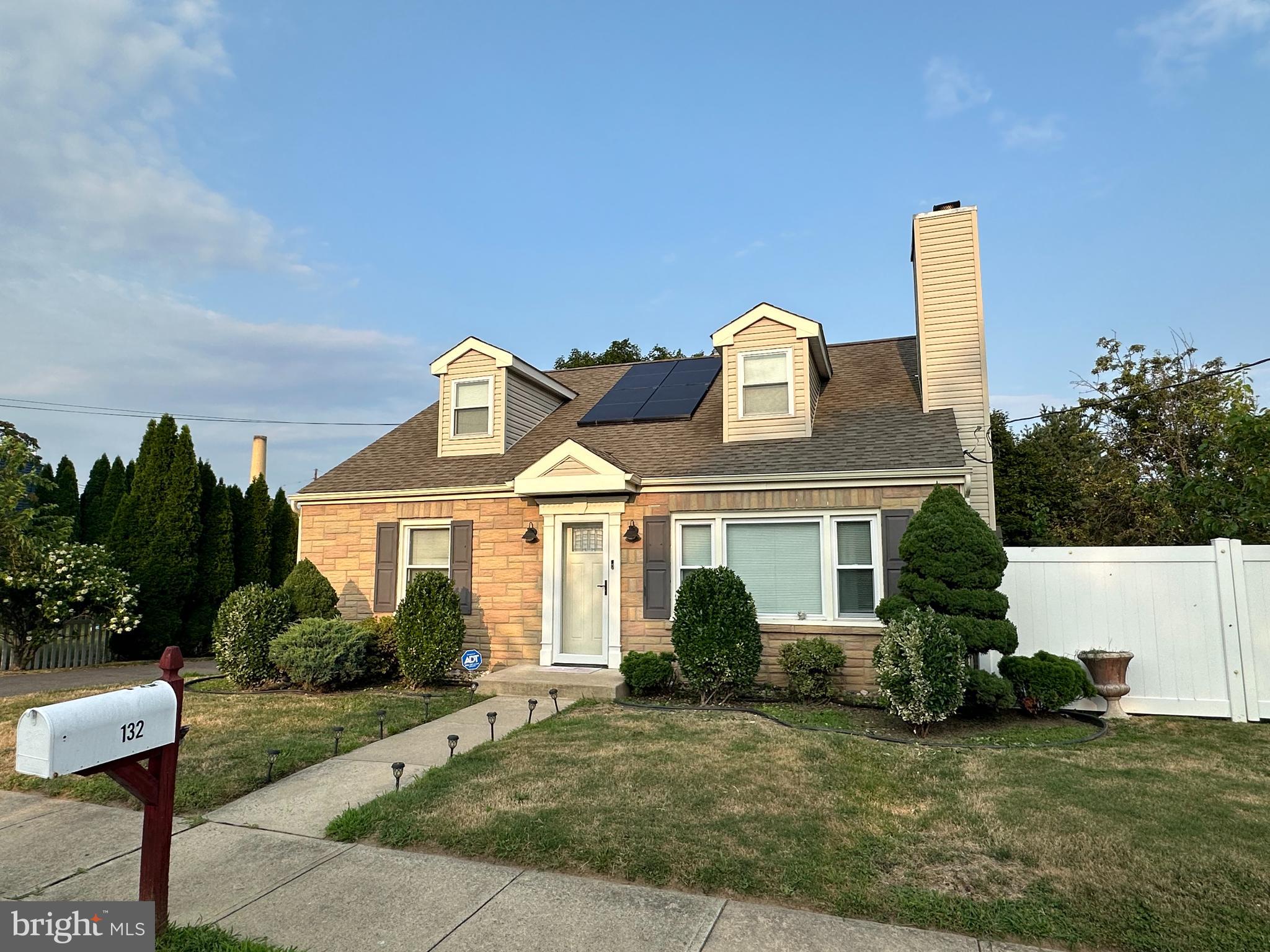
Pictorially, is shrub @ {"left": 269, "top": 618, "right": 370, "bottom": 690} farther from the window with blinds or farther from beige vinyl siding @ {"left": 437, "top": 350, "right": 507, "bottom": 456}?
the window with blinds

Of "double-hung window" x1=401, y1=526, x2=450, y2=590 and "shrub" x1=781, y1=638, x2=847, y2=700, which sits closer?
"shrub" x1=781, y1=638, x2=847, y2=700

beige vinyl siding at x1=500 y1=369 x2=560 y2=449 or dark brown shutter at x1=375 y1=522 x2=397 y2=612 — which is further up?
beige vinyl siding at x1=500 y1=369 x2=560 y2=449

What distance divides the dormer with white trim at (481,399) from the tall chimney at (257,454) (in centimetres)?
1749

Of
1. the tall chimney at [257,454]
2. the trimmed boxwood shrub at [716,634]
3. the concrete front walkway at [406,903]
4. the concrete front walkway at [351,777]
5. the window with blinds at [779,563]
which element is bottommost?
the concrete front walkway at [351,777]

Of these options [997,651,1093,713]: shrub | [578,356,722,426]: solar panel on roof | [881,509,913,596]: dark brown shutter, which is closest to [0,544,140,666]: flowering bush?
[578,356,722,426]: solar panel on roof

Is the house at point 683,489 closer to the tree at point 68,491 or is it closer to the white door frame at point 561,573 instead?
the white door frame at point 561,573

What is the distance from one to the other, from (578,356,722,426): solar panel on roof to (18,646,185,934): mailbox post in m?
9.65

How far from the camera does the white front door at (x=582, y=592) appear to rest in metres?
10.4

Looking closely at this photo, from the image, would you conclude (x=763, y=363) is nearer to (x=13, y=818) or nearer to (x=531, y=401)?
(x=531, y=401)

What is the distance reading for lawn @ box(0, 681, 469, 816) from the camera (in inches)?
203

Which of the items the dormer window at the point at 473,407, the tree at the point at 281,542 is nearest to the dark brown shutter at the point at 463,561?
the dormer window at the point at 473,407

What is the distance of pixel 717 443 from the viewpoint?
10930mm

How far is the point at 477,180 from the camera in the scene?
13.2 metres

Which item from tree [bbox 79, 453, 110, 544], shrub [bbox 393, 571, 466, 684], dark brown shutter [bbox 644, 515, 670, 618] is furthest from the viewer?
tree [bbox 79, 453, 110, 544]
